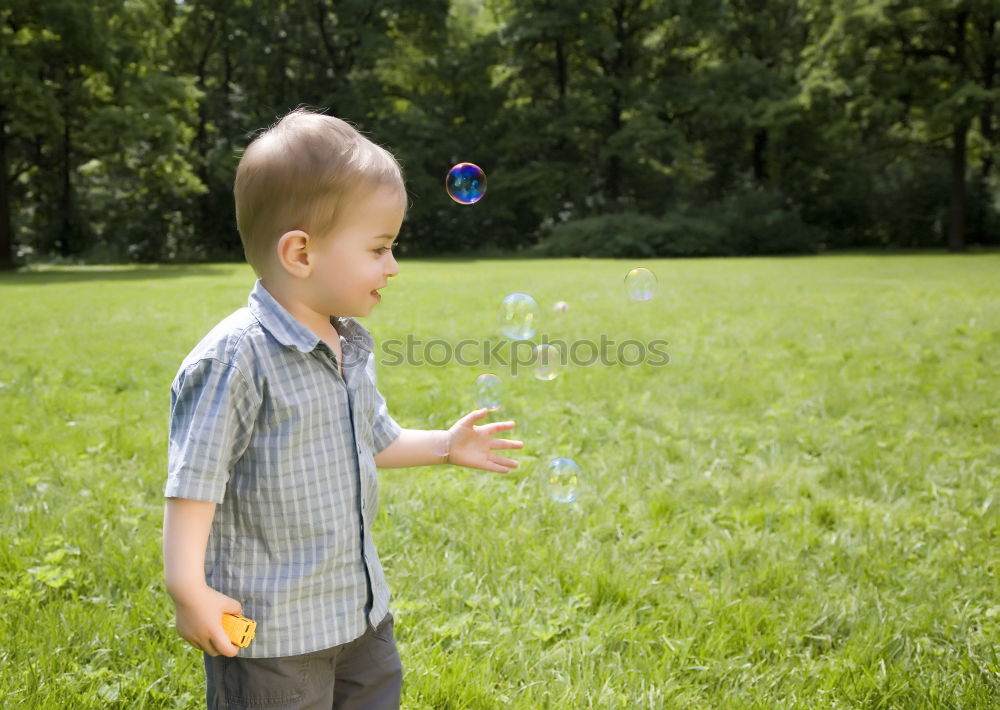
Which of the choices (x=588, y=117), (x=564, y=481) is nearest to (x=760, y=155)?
(x=588, y=117)

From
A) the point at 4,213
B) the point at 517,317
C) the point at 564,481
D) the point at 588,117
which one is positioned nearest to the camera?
the point at 564,481

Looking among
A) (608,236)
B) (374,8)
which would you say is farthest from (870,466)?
(374,8)

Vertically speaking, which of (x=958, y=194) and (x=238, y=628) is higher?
(x=958, y=194)

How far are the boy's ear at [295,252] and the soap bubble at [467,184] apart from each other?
2.16 metres

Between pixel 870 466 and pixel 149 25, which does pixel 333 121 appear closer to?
pixel 870 466

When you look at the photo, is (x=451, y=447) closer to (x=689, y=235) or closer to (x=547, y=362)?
(x=547, y=362)

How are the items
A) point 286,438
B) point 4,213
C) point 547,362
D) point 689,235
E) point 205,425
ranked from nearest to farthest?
point 205,425, point 286,438, point 547,362, point 4,213, point 689,235

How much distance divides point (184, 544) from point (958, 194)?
95.6 ft

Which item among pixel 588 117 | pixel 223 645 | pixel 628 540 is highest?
pixel 588 117

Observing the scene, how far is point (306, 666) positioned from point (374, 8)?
33815 mm

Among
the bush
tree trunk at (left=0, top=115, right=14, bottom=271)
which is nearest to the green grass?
tree trunk at (left=0, top=115, right=14, bottom=271)

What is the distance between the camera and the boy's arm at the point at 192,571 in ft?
4.75

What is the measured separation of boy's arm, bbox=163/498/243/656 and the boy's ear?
45 centimetres

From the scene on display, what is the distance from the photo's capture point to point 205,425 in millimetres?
1434
